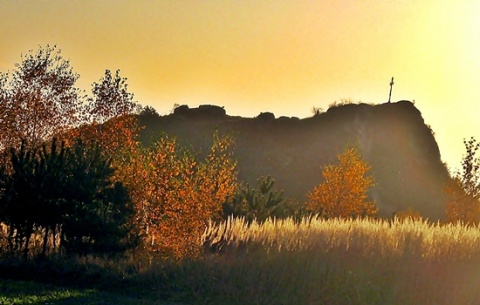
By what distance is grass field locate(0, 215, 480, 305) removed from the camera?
60.8ft

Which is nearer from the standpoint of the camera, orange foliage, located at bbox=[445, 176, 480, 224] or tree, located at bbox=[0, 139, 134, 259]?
tree, located at bbox=[0, 139, 134, 259]

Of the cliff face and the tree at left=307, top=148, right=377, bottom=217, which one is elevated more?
the cliff face

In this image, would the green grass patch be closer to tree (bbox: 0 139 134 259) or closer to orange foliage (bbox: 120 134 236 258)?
tree (bbox: 0 139 134 259)

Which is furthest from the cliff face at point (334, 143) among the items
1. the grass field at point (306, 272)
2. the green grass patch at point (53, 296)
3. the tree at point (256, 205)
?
the green grass patch at point (53, 296)

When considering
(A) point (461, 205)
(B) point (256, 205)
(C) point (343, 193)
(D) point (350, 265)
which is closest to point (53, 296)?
(D) point (350, 265)

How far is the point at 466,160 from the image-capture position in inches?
2020

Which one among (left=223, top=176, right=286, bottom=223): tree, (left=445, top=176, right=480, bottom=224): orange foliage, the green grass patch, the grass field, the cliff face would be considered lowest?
the green grass patch

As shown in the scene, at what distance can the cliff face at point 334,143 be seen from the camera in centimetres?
9394

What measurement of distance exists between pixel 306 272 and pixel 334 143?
82.3 metres

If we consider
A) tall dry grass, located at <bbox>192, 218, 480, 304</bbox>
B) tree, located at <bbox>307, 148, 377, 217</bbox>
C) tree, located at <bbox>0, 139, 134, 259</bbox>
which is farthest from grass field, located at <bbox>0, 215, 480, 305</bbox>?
tree, located at <bbox>307, 148, 377, 217</bbox>

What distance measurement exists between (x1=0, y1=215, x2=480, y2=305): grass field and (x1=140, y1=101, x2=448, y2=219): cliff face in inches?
2629

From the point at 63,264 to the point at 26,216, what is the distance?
3059 mm

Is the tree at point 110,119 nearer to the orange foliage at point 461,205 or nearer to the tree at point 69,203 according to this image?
the tree at point 69,203

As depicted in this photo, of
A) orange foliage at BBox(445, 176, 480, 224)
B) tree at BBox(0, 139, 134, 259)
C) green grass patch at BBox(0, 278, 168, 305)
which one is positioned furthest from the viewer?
orange foliage at BBox(445, 176, 480, 224)
